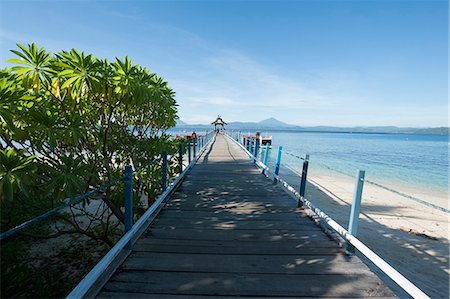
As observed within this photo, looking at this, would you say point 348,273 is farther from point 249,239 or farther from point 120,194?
point 120,194

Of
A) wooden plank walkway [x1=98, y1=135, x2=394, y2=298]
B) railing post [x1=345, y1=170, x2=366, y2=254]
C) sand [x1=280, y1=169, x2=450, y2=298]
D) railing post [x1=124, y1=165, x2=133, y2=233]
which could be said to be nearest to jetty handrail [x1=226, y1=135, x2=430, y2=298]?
railing post [x1=345, y1=170, x2=366, y2=254]

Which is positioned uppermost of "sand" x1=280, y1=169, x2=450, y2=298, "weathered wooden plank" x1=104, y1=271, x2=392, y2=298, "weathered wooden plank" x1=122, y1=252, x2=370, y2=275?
"weathered wooden plank" x1=122, y1=252, x2=370, y2=275

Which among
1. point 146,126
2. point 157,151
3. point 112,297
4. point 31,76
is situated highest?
point 31,76

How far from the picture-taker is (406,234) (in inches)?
334

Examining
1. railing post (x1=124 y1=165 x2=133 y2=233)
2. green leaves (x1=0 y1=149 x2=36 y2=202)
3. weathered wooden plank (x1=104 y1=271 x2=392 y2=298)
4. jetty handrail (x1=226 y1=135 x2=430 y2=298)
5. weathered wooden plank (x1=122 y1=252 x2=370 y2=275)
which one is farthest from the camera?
railing post (x1=124 y1=165 x2=133 y2=233)

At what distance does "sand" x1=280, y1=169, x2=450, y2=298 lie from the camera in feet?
18.6

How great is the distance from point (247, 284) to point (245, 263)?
42cm

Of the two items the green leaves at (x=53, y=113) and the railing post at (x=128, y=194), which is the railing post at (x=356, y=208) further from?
the green leaves at (x=53, y=113)

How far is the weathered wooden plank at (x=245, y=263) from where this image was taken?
111 inches

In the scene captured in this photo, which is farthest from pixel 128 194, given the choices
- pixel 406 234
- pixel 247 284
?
pixel 406 234

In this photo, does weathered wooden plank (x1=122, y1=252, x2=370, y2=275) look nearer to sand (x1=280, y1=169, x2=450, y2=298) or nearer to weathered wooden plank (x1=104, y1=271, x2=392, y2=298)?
weathered wooden plank (x1=104, y1=271, x2=392, y2=298)

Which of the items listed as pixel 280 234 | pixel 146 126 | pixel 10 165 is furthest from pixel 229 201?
pixel 10 165

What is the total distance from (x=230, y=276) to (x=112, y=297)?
123cm

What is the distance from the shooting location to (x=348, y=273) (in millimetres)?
2807
